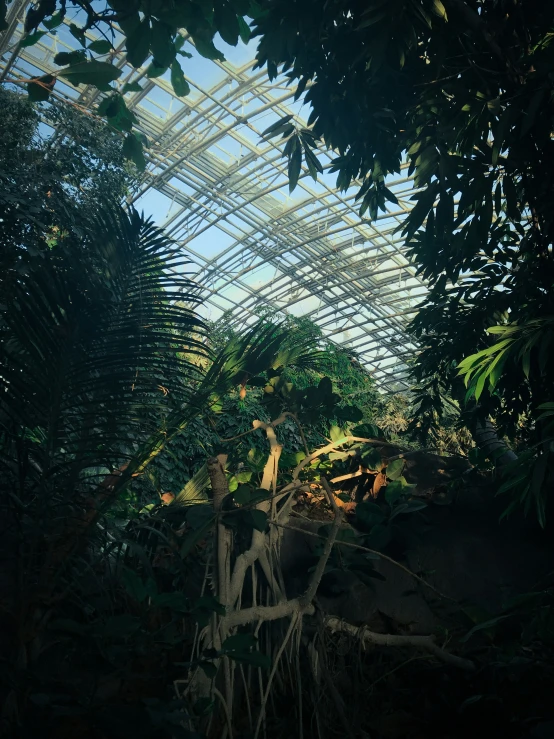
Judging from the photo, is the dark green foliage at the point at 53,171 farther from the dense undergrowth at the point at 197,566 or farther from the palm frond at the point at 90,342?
the dense undergrowth at the point at 197,566

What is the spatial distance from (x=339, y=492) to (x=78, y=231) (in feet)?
13.2

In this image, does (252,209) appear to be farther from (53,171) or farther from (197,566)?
(197,566)

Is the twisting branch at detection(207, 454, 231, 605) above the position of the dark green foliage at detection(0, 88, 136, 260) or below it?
below

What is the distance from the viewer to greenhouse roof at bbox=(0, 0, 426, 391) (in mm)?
11297

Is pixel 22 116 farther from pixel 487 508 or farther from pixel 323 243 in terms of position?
pixel 323 243

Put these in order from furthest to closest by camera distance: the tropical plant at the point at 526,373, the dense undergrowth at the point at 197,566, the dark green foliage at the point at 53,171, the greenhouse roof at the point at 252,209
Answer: the greenhouse roof at the point at 252,209
the dark green foliage at the point at 53,171
the tropical plant at the point at 526,373
the dense undergrowth at the point at 197,566

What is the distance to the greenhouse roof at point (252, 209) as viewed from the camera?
1130 cm

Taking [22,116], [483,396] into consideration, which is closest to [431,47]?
[483,396]

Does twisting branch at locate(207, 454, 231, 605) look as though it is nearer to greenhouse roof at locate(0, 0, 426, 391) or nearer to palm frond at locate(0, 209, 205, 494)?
palm frond at locate(0, 209, 205, 494)

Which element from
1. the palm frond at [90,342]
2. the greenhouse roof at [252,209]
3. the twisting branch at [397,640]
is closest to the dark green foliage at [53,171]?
the greenhouse roof at [252,209]

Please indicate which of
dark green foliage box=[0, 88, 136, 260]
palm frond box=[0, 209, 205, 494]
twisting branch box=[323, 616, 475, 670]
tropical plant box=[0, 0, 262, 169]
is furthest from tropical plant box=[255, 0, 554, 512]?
dark green foliage box=[0, 88, 136, 260]

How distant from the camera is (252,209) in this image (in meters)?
14.8

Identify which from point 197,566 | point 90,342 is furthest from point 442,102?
point 197,566

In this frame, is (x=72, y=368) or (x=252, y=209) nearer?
(x=72, y=368)
